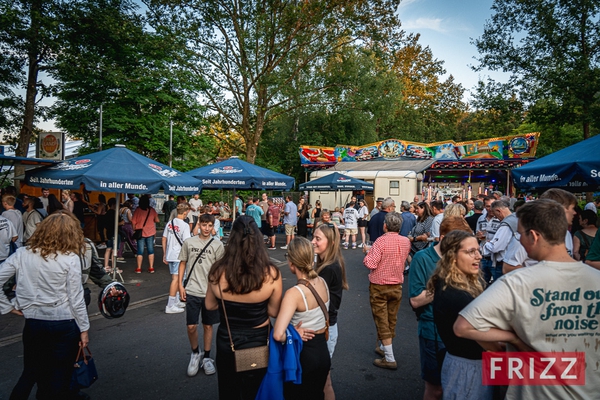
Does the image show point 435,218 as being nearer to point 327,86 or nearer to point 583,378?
point 583,378

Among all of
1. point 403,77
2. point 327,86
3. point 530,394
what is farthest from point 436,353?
point 403,77

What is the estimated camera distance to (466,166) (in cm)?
2255

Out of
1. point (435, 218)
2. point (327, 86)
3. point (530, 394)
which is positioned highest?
point (327, 86)

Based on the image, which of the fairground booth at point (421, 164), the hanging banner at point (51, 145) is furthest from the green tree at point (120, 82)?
the fairground booth at point (421, 164)

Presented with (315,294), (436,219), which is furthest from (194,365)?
(436,219)

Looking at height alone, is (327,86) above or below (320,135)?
above

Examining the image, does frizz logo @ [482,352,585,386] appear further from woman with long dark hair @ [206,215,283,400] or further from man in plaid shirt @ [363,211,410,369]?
man in plaid shirt @ [363,211,410,369]

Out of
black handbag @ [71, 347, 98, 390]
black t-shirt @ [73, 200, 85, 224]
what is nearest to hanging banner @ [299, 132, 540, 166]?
black t-shirt @ [73, 200, 85, 224]

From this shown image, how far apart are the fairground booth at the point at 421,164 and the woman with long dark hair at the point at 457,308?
17.4 meters

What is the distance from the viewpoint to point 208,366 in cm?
421

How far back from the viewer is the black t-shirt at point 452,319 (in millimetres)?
2314

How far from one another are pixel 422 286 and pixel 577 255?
9.91 ft

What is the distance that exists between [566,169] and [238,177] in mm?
7118

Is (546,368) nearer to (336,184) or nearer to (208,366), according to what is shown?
(208,366)
